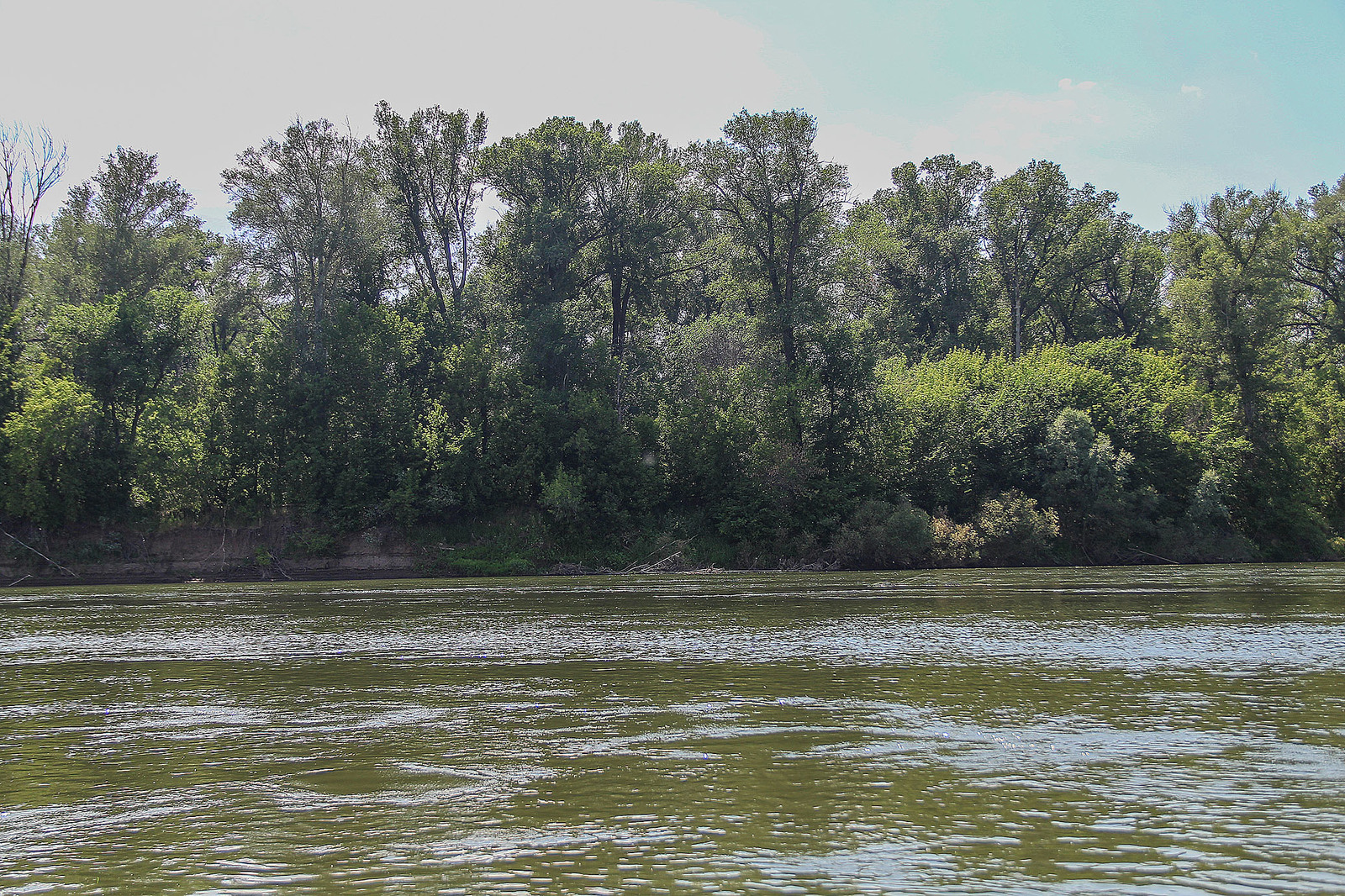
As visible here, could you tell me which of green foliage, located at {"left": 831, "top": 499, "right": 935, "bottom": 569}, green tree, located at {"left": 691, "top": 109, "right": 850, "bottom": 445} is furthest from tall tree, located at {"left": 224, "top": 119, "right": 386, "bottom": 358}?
green foliage, located at {"left": 831, "top": 499, "right": 935, "bottom": 569}

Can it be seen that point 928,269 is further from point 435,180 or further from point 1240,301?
point 435,180

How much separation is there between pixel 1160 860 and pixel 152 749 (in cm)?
1044

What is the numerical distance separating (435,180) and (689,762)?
66.5 metres

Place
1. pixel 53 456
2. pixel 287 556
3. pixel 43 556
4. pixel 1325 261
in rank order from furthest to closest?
pixel 1325 261
pixel 287 556
pixel 53 456
pixel 43 556

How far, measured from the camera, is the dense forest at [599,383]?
190ft

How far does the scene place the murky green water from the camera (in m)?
6.84

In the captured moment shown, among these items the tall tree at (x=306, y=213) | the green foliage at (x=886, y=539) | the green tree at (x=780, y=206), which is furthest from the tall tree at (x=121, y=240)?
the green foliage at (x=886, y=539)

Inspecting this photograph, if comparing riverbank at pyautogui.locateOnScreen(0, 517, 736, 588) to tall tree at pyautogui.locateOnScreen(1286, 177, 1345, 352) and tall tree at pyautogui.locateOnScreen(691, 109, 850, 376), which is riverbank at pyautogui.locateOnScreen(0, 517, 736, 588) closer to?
tall tree at pyautogui.locateOnScreen(691, 109, 850, 376)

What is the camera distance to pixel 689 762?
32.5ft

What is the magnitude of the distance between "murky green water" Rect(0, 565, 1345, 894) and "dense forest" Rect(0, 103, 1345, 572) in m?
37.4

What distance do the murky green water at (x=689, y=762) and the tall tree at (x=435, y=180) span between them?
172ft

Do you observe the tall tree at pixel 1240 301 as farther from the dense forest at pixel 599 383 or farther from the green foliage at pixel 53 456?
the green foliage at pixel 53 456

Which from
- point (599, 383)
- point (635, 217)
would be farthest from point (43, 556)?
point (635, 217)

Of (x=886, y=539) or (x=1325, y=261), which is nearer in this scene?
(x=886, y=539)
